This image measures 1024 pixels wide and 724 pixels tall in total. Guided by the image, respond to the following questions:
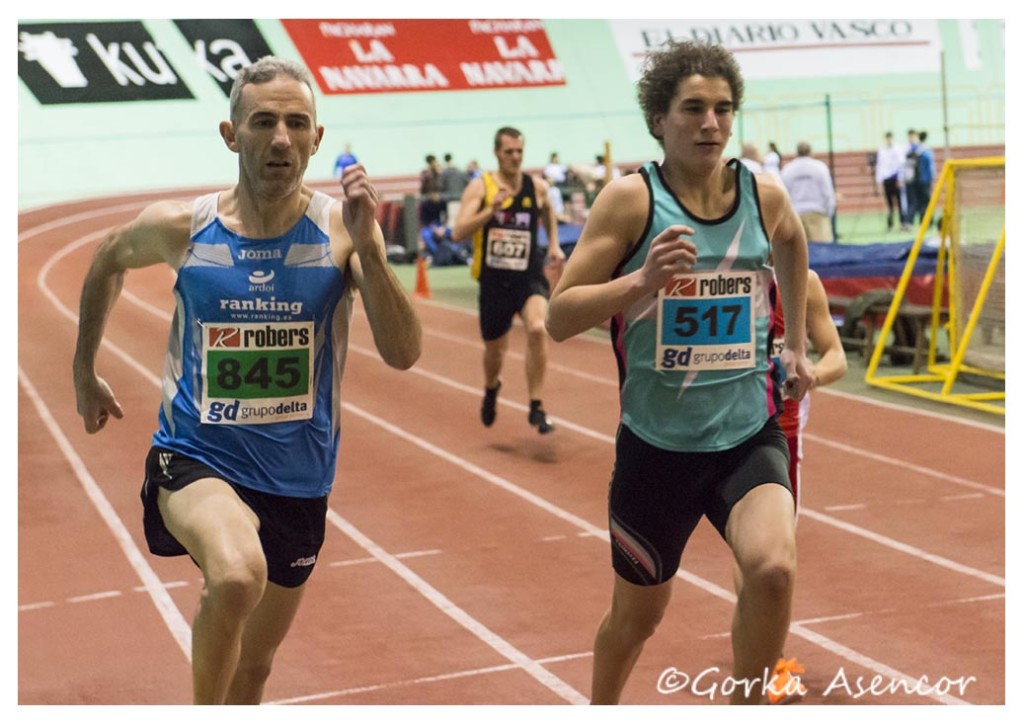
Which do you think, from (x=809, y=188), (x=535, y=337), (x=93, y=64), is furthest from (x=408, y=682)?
(x=93, y=64)

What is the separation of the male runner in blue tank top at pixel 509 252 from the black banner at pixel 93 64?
21.0 m

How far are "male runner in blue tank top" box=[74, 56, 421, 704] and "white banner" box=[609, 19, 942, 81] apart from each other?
30.7 metres

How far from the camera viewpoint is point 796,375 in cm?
391

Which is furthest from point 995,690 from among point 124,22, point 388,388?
point 124,22

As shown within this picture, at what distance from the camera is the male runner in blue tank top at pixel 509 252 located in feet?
30.0

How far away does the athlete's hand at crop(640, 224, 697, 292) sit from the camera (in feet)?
11.0

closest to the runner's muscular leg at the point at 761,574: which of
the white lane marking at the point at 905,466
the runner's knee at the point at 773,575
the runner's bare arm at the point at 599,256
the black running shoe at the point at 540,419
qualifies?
the runner's knee at the point at 773,575

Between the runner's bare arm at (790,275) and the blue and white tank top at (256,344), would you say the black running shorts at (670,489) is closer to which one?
the runner's bare arm at (790,275)

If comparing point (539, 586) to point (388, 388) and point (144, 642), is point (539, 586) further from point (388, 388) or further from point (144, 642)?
point (388, 388)

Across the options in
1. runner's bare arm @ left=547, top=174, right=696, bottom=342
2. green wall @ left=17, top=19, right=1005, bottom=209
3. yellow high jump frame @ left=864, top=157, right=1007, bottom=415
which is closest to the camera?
runner's bare arm @ left=547, top=174, right=696, bottom=342

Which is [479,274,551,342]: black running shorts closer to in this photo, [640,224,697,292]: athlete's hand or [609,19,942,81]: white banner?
[640,224,697,292]: athlete's hand

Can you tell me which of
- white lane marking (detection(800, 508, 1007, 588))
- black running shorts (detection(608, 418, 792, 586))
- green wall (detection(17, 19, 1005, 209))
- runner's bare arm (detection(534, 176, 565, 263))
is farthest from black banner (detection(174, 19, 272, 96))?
black running shorts (detection(608, 418, 792, 586))

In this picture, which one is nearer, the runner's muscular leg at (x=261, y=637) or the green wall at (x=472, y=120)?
the runner's muscular leg at (x=261, y=637)

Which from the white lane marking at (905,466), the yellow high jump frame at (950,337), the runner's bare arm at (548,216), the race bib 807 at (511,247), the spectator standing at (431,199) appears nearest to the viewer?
the white lane marking at (905,466)
